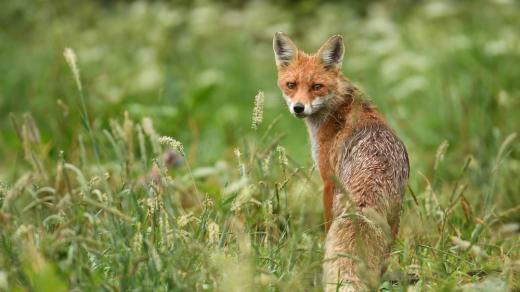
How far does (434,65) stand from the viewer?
1070cm

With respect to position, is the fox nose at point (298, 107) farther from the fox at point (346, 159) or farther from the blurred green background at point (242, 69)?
the blurred green background at point (242, 69)

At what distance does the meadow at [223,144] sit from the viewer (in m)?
3.42

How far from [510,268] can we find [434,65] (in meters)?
7.53

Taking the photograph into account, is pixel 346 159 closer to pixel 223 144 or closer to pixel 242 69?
pixel 223 144

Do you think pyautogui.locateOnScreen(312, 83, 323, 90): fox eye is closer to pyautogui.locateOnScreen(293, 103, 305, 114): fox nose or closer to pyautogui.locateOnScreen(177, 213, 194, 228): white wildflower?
pyautogui.locateOnScreen(293, 103, 305, 114): fox nose

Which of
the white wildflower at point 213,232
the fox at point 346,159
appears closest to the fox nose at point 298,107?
the fox at point 346,159

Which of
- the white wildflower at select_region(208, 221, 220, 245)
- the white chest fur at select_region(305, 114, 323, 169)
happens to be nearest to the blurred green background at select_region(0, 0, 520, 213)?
the white chest fur at select_region(305, 114, 323, 169)

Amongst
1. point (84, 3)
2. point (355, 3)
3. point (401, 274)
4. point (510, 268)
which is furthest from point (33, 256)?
point (355, 3)

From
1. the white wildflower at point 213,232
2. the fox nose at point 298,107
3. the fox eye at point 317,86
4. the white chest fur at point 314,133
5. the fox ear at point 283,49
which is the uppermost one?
the fox ear at point 283,49

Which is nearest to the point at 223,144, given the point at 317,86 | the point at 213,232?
the point at 317,86

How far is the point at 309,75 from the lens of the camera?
507 centimetres

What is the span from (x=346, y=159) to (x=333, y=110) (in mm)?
493

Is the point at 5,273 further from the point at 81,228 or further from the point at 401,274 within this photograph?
the point at 401,274

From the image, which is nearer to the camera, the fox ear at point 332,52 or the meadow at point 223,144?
the meadow at point 223,144
